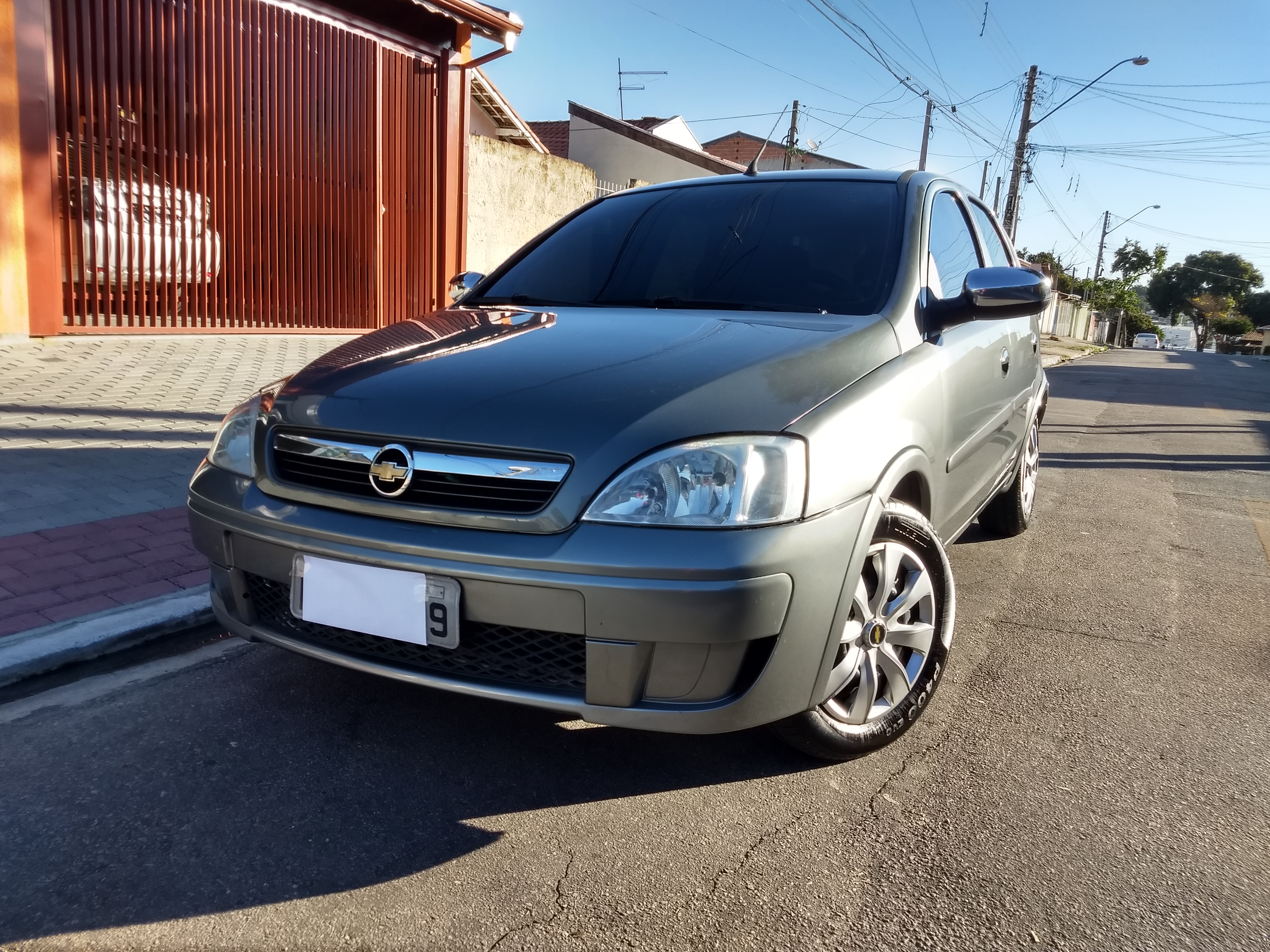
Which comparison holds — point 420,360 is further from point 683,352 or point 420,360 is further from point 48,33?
point 48,33

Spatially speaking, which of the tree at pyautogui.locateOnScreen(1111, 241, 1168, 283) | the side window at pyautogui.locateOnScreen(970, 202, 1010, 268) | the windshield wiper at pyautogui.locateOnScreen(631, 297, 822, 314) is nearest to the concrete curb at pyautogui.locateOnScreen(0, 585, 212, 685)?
the windshield wiper at pyautogui.locateOnScreen(631, 297, 822, 314)

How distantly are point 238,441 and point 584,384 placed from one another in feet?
3.24

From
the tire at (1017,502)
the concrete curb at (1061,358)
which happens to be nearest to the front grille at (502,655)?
the tire at (1017,502)

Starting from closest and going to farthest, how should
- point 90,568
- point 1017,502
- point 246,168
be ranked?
point 90,568
point 1017,502
point 246,168

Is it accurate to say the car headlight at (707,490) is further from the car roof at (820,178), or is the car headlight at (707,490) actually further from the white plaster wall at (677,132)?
the white plaster wall at (677,132)

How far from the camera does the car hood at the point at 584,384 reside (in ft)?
6.93

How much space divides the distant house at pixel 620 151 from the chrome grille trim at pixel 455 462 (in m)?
23.2

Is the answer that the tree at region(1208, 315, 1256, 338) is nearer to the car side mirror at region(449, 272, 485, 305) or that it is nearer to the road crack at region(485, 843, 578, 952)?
the car side mirror at region(449, 272, 485, 305)

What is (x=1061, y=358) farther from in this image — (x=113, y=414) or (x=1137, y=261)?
(x=1137, y=261)

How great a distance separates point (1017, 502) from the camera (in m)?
4.86

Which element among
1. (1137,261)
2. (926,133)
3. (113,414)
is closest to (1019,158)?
(926,133)

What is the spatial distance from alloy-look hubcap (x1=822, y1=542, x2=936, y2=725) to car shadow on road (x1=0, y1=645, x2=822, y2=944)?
0.72 ft

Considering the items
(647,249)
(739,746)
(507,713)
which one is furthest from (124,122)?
(739,746)

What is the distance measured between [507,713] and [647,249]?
1.64 metres
